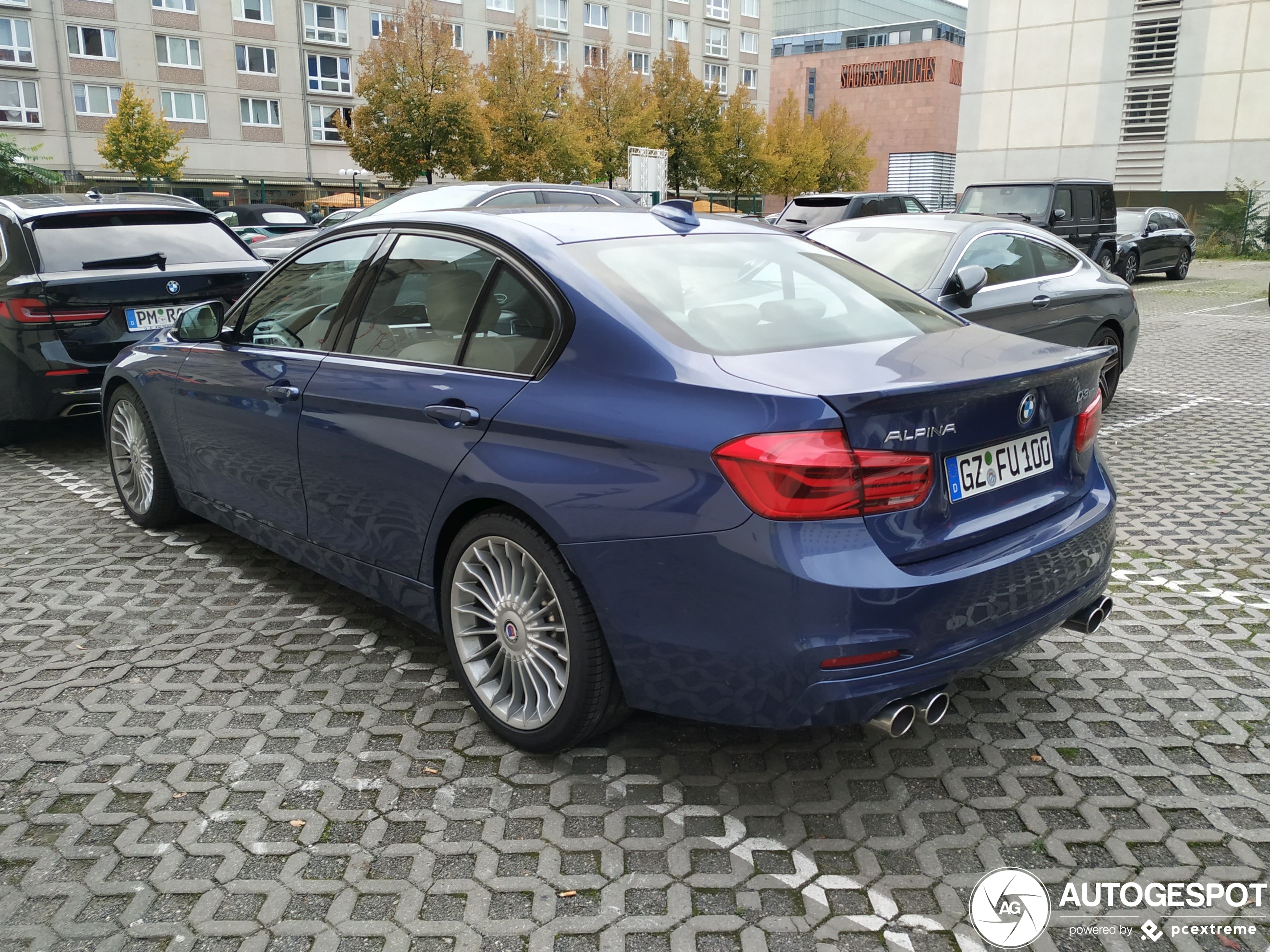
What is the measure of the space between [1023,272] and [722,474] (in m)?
6.06

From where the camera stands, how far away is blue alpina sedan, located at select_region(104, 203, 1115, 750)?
2.66 m

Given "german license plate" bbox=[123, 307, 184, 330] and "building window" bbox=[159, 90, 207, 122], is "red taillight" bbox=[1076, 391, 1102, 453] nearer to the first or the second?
"german license plate" bbox=[123, 307, 184, 330]

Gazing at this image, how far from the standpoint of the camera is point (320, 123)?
183 feet

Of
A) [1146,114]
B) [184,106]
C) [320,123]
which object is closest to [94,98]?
[184,106]

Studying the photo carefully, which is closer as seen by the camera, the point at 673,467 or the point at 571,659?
the point at 673,467

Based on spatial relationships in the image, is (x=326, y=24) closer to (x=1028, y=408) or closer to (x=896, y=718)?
(x=1028, y=408)

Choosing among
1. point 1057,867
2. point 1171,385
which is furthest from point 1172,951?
point 1171,385

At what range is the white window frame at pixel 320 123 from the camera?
5528 cm

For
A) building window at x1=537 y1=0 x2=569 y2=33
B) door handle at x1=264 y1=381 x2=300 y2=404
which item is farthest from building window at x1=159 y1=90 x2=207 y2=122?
door handle at x1=264 y1=381 x2=300 y2=404

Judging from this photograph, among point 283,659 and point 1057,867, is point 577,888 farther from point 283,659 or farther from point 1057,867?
point 283,659

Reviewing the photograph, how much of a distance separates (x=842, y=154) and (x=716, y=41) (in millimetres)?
20214

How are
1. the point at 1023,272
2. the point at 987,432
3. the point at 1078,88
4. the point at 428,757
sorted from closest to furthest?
the point at 987,432 < the point at 428,757 < the point at 1023,272 < the point at 1078,88

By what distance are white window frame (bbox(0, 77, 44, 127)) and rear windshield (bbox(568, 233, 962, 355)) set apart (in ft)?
178

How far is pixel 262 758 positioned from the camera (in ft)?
11.0
